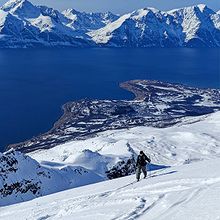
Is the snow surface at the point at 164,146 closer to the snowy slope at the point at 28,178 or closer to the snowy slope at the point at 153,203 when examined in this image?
the snowy slope at the point at 28,178

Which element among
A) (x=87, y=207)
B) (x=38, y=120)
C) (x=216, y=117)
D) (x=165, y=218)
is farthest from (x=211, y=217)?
(x=38, y=120)

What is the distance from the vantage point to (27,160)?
5297 centimetres

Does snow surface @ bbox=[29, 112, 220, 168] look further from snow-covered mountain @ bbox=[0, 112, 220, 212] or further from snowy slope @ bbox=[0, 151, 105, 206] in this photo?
snowy slope @ bbox=[0, 151, 105, 206]

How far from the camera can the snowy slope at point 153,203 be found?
63.4 feet

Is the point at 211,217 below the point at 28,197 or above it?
above

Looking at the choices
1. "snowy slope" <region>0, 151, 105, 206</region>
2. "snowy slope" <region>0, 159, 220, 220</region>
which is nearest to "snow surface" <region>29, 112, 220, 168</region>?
"snowy slope" <region>0, 151, 105, 206</region>

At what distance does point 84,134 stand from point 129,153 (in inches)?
4311

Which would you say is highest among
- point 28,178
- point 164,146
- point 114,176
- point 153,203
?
point 153,203

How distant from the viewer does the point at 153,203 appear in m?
21.5

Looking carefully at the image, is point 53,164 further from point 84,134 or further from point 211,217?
point 84,134

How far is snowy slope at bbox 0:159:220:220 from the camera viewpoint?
19.3 m

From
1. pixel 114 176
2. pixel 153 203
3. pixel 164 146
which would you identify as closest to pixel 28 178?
pixel 114 176

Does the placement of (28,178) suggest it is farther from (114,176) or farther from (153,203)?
(153,203)

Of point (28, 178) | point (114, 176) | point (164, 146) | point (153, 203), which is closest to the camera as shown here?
point (153, 203)
